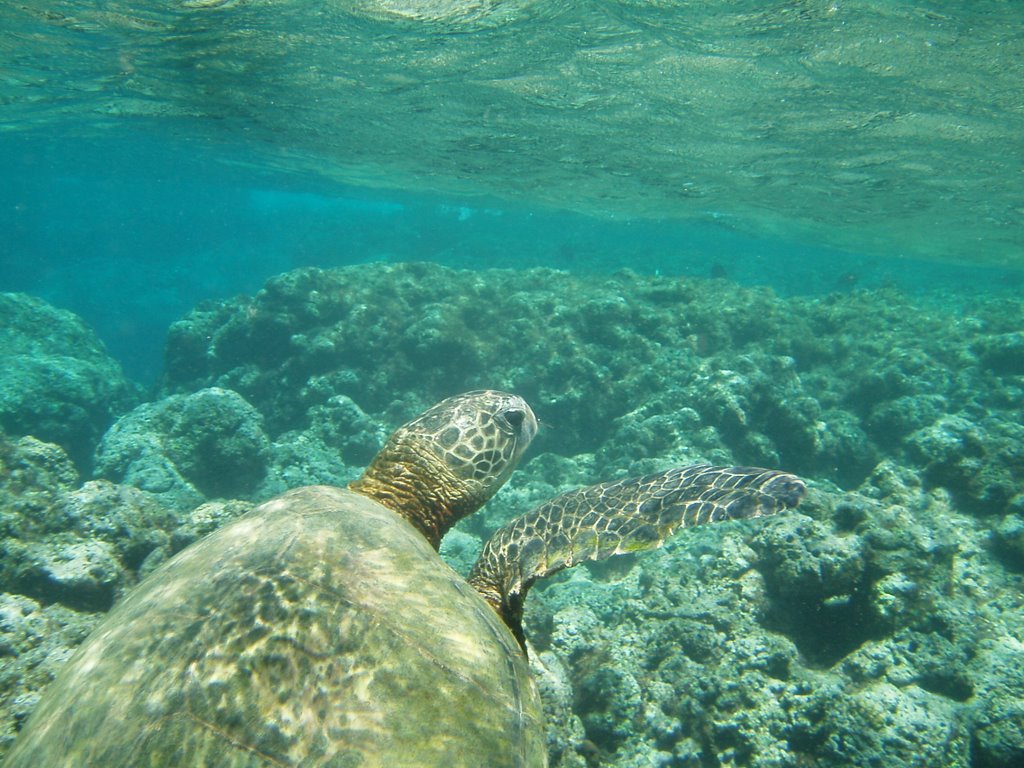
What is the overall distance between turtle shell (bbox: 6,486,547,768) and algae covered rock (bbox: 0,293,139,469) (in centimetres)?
1217

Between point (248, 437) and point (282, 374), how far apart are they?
10.5 feet

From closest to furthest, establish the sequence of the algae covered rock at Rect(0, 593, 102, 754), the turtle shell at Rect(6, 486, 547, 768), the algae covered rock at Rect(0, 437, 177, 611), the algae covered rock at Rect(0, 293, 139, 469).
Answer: the turtle shell at Rect(6, 486, 547, 768) → the algae covered rock at Rect(0, 593, 102, 754) → the algae covered rock at Rect(0, 437, 177, 611) → the algae covered rock at Rect(0, 293, 139, 469)

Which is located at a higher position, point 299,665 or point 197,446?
point 299,665

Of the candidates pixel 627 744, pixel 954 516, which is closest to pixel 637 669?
pixel 627 744

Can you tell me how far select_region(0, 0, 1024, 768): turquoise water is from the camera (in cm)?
456

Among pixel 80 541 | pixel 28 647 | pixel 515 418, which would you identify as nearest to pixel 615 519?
pixel 515 418

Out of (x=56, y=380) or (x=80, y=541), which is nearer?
(x=80, y=541)

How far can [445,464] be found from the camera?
407 centimetres

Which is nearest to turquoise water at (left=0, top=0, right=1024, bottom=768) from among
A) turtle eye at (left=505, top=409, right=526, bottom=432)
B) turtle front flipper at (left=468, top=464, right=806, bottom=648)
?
turtle front flipper at (left=468, top=464, right=806, bottom=648)

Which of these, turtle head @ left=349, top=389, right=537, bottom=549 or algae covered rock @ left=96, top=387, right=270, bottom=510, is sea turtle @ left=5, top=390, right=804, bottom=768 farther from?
algae covered rock @ left=96, top=387, right=270, bottom=510

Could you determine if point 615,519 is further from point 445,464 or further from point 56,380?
point 56,380

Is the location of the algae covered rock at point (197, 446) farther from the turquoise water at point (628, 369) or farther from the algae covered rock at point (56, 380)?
the algae covered rock at point (56, 380)

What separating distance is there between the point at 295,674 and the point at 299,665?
0.03m

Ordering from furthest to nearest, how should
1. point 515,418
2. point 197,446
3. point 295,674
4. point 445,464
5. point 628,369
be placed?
1. point 628,369
2. point 197,446
3. point 515,418
4. point 445,464
5. point 295,674
